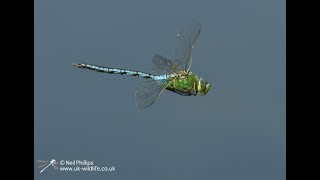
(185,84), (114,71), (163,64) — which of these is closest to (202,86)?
(185,84)

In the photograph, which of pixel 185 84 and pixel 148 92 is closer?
pixel 148 92

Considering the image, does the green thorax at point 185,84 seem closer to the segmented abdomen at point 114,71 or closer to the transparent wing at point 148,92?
the transparent wing at point 148,92

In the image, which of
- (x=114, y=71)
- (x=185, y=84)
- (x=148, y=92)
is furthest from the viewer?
(x=114, y=71)

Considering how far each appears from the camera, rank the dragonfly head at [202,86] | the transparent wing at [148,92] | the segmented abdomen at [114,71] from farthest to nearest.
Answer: the segmented abdomen at [114,71], the dragonfly head at [202,86], the transparent wing at [148,92]

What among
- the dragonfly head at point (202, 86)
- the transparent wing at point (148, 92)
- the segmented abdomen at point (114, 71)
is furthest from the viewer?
the segmented abdomen at point (114, 71)

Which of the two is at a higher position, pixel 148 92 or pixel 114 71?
pixel 114 71

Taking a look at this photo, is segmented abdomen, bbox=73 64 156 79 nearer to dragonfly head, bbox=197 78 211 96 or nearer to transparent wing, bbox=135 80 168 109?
transparent wing, bbox=135 80 168 109

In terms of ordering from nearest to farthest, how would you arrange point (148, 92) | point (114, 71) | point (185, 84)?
point (148, 92) < point (185, 84) < point (114, 71)

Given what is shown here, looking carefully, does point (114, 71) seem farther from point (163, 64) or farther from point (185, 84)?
point (185, 84)
